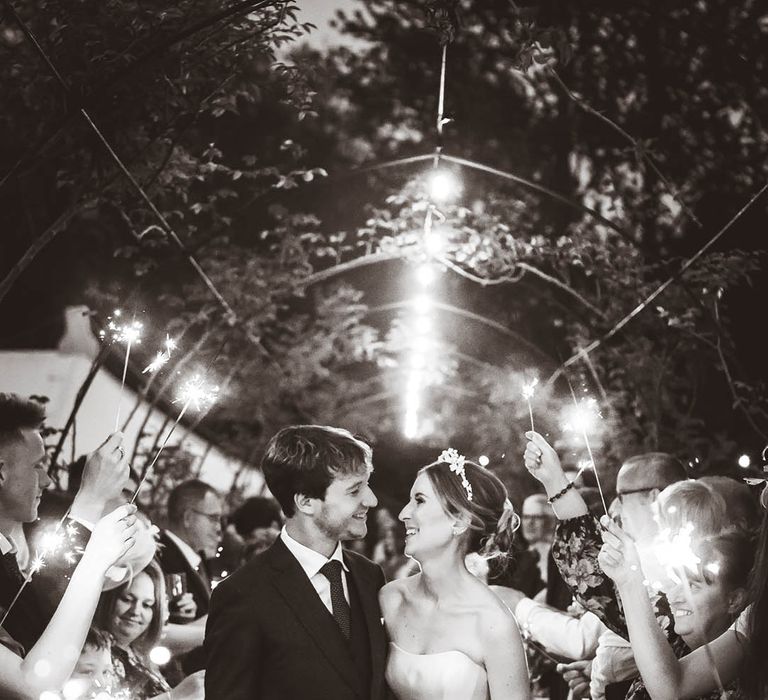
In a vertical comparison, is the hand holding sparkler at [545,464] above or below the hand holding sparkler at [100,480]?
above

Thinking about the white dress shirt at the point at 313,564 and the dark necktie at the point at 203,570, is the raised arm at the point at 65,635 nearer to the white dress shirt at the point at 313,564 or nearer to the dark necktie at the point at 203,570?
the white dress shirt at the point at 313,564

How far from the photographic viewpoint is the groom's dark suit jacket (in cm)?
285

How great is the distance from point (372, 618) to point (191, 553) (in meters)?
2.44

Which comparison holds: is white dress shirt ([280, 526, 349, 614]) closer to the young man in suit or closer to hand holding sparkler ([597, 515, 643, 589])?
the young man in suit

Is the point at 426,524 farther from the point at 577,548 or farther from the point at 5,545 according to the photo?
the point at 5,545

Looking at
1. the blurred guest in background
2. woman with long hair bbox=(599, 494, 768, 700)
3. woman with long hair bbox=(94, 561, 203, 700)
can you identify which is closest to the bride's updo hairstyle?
woman with long hair bbox=(599, 494, 768, 700)

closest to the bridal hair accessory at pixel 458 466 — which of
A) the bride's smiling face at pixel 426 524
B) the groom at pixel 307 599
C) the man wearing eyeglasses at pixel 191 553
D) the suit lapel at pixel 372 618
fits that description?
the bride's smiling face at pixel 426 524

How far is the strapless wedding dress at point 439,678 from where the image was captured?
3186 millimetres

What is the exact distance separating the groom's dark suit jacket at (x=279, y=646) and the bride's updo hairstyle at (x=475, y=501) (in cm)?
67

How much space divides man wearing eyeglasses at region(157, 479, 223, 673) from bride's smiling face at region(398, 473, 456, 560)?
1.09 meters

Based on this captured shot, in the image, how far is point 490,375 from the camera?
1331cm

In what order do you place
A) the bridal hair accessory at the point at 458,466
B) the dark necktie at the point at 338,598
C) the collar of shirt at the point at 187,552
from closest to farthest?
1. the dark necktie at the point at 338,598
2. the bridal hair accessory at the point at 458,466
3. the collar of shirt at the point at 187,552

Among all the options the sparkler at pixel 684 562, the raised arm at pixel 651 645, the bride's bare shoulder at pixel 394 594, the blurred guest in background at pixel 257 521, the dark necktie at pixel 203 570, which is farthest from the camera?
the blurred guest in background at pixel 257 521

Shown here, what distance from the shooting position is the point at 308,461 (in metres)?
3.32
